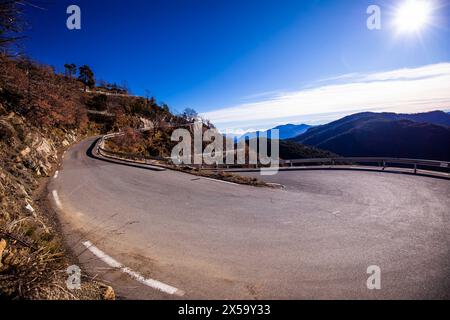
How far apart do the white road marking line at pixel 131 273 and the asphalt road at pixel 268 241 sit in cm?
7

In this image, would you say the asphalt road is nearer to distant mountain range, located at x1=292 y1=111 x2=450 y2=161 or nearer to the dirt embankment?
the dirt embankment

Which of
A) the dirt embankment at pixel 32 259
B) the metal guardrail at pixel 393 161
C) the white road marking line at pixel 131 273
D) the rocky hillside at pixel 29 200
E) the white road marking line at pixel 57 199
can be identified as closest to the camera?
the dirt embankment at pixel 32 259

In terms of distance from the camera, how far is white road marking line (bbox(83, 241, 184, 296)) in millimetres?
3047

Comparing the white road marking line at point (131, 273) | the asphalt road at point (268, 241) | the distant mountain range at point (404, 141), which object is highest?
the distant mountain range at point (404, 141)

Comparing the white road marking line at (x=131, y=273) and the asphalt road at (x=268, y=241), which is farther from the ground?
the asphalt road at (x=268, y=241)

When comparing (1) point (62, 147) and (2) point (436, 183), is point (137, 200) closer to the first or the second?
(2) point (436, 183)

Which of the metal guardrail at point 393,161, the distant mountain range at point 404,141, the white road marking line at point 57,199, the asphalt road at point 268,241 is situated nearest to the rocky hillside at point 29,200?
the white road marking line at point 57,199

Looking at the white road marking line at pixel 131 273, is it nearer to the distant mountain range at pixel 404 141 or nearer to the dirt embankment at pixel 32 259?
the dirt embankment at pixel 32 259

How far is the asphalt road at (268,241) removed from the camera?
3.08m

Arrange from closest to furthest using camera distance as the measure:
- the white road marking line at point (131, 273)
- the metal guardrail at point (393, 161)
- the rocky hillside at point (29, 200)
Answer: the rocky hillside at point (29, 200) → the white road marking line at point (131, 273) → the metal guardrail at point (393, 161)

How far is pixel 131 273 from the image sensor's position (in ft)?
11.6

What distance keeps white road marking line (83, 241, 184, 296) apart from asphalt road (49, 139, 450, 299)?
0.24ft
